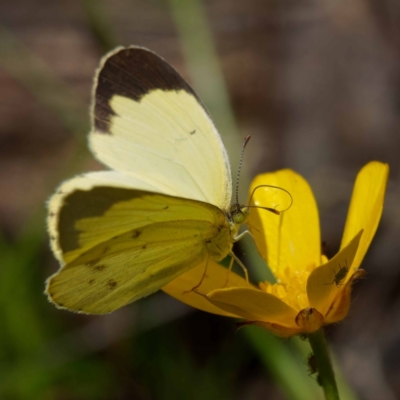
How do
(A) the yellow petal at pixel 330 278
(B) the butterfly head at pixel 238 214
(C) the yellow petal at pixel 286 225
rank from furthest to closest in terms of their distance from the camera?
(C) the yellow petal at pixel 286 225
(B) the butterfly head at pixel 238 214
(A) the yellow petal at pixel 330 278

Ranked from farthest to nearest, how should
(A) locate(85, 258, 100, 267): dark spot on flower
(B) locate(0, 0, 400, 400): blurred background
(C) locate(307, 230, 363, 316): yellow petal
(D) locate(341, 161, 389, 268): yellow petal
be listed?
(B) locate(0, 0, 400, 400): blurred background < (A) locate(85, 258, 100, 267): dark spot on flower < (D) locate(341, 161, 389, 268): yellow petal < (C) locate(307, 230, 363, 316): yellow petal

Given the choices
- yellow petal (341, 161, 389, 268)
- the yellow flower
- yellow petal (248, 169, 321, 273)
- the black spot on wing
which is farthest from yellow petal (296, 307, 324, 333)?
the black spot on wing

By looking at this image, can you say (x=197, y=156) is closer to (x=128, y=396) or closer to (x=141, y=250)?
(x=141, y=250)

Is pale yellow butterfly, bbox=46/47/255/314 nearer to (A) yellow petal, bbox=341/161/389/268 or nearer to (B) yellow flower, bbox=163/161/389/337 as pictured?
(B) yellow flower, bbox=163/161/389/337

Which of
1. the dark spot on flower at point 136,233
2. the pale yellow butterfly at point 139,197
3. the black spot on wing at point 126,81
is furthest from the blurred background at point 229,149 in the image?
the black spot on wing at point 126,81

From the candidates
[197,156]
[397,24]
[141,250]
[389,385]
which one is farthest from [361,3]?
[141,250]

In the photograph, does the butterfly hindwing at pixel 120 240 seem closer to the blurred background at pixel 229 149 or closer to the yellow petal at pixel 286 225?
the yellow petal at pixel 286 225

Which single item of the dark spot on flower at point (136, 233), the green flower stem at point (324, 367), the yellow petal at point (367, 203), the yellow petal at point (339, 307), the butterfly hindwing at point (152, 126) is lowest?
the green flower stem at point (324, 367)
